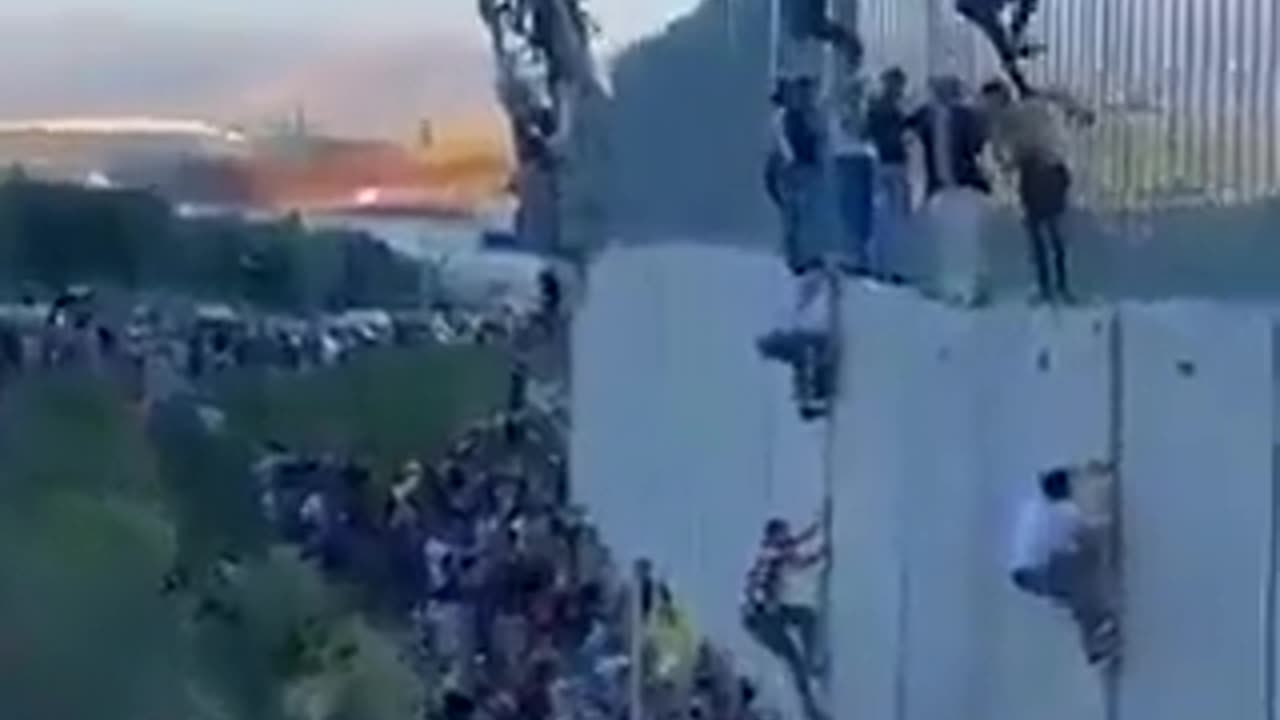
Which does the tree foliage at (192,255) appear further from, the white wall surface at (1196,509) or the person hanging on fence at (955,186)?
the white wall surface at (1196,509)

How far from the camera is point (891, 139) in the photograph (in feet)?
26.0

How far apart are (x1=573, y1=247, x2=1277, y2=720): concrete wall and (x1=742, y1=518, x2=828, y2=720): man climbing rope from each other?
0.41 feet

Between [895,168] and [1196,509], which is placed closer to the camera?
[1196,509]

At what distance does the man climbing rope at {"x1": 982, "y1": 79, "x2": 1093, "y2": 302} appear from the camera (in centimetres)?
646

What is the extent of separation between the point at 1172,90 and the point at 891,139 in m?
2.17

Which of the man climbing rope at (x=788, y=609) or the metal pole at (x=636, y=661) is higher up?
the man climbing rope at (x=788, y=609)

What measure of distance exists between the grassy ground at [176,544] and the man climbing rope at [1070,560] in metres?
4.70

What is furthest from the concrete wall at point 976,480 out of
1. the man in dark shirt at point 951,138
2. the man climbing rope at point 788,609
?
the man in dark shirt at point 951,138

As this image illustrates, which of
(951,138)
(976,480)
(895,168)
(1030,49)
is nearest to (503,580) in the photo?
(895,168)

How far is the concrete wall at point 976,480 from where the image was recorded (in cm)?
547

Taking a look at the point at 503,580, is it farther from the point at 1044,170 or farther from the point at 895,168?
the point at 1044,170

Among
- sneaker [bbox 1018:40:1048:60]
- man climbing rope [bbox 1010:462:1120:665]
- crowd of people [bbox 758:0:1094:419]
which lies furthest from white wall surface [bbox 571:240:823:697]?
man climbing rope [bbox 1010:462:1120:665]

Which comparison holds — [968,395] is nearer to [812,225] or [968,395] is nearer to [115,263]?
[812,225]

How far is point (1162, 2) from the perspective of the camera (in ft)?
19.2
